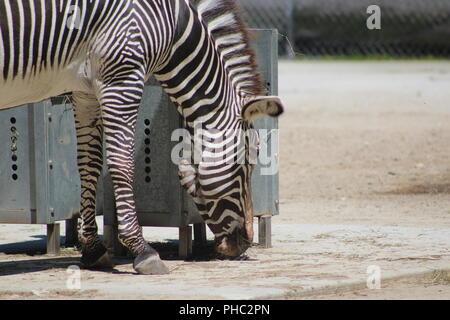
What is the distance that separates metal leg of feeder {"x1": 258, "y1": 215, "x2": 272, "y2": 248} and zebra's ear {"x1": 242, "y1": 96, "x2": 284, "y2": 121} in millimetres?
1135

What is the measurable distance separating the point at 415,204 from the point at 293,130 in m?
4.35

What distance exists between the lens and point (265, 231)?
777cm

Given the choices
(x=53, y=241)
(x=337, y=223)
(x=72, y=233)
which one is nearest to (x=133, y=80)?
(x=53, y=241)

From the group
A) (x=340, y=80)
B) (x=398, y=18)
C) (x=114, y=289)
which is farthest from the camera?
(x=398, y=18)

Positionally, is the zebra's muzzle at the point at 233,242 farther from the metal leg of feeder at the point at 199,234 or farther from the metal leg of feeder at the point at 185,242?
the metal leg of feeder at the point at 199,234

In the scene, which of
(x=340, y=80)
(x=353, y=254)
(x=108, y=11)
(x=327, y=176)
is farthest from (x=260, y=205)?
(x=340, y=80)

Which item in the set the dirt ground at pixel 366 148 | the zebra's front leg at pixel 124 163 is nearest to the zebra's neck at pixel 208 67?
the zebra's front leg at pixel 124 163

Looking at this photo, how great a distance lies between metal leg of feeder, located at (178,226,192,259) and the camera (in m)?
7.37

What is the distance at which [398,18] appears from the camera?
2364 centimetres

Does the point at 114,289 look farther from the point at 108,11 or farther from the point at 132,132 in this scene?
the point at 108,11

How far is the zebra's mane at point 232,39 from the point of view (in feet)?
22.9

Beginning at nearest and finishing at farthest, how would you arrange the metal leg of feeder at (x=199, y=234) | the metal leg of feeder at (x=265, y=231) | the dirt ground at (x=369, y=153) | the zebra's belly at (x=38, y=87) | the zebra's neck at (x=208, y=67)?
the zebra's belly at (x=38, y=87)
the zebra's neck at (x=208, y=67)
the metal leg of feeder at (x=265, y=231)
the metal leg of feeder at (x=199, y=234)
the dirt ground at (x=369, y=153)

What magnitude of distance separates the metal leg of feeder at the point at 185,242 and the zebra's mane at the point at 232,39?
3.53 ft
